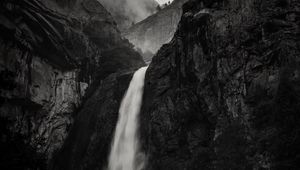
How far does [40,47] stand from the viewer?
1109 inches

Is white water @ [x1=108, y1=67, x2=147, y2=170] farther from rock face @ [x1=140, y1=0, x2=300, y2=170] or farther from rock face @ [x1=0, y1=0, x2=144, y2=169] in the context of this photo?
rock face @ [x1=0, y1=0, x2=144, y2=169]

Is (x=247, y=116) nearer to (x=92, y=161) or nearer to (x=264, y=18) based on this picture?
(x=264, y=18)

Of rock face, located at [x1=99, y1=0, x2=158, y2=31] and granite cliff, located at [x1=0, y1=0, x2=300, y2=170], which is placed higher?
rock face, located at [x1=99, y1=0, x2=158, y2=31]

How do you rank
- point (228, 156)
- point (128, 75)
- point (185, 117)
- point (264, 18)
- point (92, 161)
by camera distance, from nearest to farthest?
point (228, 156)
point (264, 18)
point (185, 117)
point (92, 161)
point (128, 75)

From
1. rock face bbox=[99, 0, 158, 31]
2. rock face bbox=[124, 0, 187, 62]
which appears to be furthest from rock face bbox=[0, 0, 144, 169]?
rock face bbox=[99, 0, 158, 31]

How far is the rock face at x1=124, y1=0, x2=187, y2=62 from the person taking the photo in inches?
2244

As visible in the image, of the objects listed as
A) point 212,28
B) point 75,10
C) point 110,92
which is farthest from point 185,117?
point 75,10

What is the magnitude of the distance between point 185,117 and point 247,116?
502 centimetres

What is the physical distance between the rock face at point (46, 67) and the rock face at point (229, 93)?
963 centimetres

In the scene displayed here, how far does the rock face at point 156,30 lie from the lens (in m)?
57.0

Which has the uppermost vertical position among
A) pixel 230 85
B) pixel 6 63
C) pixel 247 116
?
pixel 6 63

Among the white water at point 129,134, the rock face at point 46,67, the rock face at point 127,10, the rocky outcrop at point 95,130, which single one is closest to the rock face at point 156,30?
the rock face at point 127,10

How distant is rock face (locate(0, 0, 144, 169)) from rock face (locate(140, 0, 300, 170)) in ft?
31.6

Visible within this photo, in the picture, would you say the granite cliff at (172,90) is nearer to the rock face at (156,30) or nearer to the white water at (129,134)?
the white water at (129,134)
